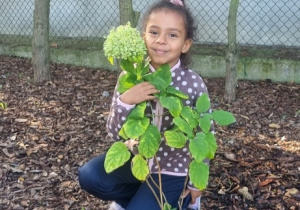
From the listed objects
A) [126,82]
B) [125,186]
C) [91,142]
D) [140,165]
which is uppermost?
[126,82]

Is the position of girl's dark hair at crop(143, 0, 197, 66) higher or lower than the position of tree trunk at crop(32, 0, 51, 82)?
higher

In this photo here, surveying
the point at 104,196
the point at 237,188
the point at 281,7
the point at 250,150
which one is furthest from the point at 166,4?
the point at 281,7

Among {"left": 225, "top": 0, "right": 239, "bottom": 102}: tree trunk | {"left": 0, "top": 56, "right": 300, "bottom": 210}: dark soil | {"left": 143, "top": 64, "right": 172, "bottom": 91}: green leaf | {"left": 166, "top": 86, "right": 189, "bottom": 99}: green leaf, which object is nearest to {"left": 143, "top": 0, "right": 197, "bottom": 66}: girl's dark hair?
{"left": 143, "top": 64, "right": 172, "bottom": 91}: green leaf

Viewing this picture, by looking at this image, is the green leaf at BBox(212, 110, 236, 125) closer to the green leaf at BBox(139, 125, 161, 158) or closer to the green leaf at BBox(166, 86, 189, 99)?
the green leaf at BBox(166, 86, 189, 99)

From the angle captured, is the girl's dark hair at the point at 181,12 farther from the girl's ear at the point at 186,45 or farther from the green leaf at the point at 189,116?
the green leaf at the point at 189,116

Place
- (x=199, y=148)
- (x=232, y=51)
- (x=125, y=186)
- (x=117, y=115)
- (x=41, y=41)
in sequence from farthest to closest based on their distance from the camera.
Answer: (x=41, y=41), (x=232, y=51), (x=125, y=186), (x=117, y=115), (x=199, y=148)

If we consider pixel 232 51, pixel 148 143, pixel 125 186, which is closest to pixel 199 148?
pixel 148 143

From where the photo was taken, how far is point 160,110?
2475 mm

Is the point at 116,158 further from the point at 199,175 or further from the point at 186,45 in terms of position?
the point at 186,45

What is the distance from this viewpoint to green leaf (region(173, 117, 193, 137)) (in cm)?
212

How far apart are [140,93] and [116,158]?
0.29 metres

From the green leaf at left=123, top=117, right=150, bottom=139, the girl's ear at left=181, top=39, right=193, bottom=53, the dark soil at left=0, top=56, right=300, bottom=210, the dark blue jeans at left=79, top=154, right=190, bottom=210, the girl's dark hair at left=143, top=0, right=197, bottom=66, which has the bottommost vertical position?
the dark soil at left=0, top=56, right=300, bottom=210

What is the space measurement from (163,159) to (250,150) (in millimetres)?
1364

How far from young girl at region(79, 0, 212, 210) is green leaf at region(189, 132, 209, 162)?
0.28m
